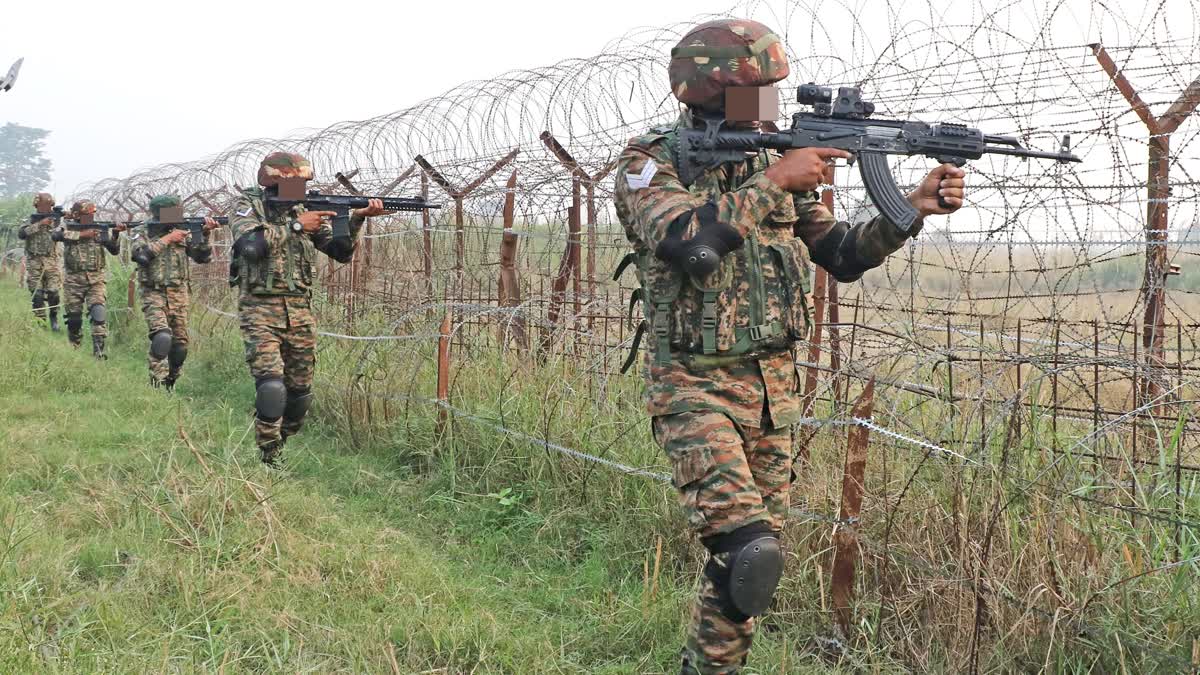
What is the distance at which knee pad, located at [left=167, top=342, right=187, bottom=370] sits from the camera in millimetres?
7449

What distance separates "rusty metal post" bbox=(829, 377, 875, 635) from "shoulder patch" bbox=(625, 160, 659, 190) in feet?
2.85

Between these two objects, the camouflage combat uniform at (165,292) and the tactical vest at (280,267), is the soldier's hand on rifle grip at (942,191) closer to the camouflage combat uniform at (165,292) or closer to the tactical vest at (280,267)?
the tactical vest at (280,267)

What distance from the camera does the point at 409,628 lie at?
2.83 metres

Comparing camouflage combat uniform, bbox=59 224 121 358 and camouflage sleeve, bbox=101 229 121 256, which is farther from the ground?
camouflage sleeve, bbox=101 229 121 256

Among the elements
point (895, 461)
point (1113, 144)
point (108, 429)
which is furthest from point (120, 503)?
point (1113, 144)

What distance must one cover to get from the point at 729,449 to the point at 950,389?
902 mm

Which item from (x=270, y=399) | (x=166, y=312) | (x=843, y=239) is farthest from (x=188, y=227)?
(x=843, y=239)

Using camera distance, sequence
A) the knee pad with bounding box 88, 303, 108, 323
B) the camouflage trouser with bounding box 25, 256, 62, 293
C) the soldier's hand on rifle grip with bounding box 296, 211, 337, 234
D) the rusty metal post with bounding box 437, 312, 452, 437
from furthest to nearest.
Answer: the camouflage trouser with bounding box 25, 256, 62, 293 < the knee pad with bounding box 88, 303, 108, 323 < the soldier's hand on rifle grip with bounding box 296, 211, 337, 234 < the rusty metal post with bounding box 437, 312, 452, 437

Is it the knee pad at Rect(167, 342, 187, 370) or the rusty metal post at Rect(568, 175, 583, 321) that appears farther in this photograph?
the knee pad at Rect(167, 342, 187, 370)

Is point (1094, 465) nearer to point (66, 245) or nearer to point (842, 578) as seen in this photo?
point (842, 578)

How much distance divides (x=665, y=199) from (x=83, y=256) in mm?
9213

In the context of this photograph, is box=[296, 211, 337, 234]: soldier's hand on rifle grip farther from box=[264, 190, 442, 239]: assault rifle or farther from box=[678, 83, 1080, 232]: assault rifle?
box=[678, 83, 1080, 232]: assault rifle

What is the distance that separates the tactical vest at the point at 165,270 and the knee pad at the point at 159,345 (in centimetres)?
55

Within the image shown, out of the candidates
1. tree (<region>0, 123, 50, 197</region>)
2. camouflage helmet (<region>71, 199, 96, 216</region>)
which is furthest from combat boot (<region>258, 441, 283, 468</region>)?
Answer: tree (<region>0, 123, 50, 197</region>)
